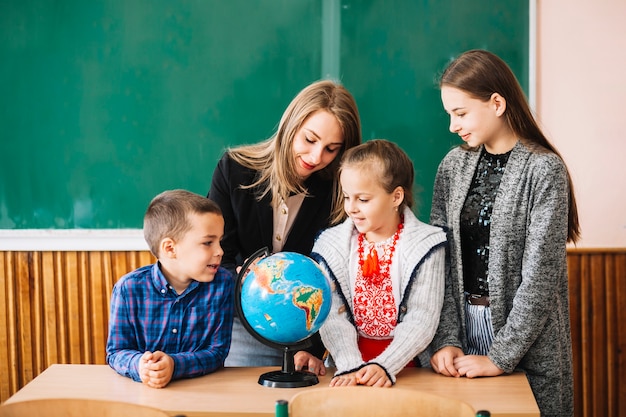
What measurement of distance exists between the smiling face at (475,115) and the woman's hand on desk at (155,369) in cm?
109

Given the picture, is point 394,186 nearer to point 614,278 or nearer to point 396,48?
point 396,48

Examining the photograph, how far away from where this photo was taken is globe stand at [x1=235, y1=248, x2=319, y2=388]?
1956 millimetres

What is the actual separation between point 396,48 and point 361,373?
6.01ft

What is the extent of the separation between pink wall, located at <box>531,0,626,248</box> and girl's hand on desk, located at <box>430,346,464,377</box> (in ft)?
4.81

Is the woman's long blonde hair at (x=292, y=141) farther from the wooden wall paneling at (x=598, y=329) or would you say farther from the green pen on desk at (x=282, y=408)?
the wooden wall paneling at (x=598, y=329)

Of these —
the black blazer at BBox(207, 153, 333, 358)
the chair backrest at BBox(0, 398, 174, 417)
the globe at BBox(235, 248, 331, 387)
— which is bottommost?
the chair backrest at BBox(0, 398, 174, 417)

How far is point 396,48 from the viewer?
3309 millimetres

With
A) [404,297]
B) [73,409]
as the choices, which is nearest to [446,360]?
[404,297]

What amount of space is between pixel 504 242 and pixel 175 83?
1895 mm

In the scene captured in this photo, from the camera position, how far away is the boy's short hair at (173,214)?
2.15m

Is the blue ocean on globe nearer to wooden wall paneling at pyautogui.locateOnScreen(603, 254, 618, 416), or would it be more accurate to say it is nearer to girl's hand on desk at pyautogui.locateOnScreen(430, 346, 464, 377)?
girl's hand on desk at pyautogui.locateOnScreen(430, 346, 464, 377)

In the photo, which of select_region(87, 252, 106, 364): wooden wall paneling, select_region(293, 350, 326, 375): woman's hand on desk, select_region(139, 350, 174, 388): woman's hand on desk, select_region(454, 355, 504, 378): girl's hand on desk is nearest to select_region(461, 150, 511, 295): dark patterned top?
select_region(454, 355, 504, 378): girl's hand on desk

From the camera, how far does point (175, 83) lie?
134 inches

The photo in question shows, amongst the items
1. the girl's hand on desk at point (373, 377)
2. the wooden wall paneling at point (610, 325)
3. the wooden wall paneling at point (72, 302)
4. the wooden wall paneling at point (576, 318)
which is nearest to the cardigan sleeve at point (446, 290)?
the girl's hand on desk at point (373, 377)
